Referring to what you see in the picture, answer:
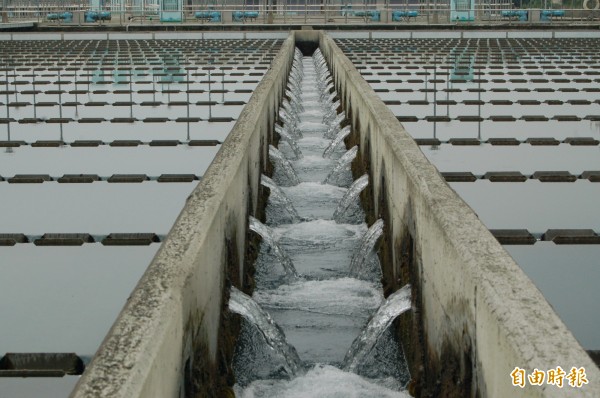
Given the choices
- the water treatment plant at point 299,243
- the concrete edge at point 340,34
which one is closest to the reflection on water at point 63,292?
the water treatment plant at point 299,243

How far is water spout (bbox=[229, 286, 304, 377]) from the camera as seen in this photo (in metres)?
6.45

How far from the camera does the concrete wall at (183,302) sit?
12.5ft

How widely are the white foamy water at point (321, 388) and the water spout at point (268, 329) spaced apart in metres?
0.11

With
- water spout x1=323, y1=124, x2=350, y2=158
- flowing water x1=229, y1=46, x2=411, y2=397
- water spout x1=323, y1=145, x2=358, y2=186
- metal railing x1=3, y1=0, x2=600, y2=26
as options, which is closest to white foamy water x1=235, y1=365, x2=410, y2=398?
flowing water x1=229, y1=46, x2=411, y2=397

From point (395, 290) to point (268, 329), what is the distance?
56.6 inches

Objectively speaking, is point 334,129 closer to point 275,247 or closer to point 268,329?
point 275,247

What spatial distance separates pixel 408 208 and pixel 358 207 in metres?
3.84

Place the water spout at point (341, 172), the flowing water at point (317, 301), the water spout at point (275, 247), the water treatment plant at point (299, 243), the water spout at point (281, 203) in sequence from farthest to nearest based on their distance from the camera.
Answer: the water spout at point (341, 172), the water spout at point (281, 203), the water spout at point (275, 247), the flowing water at point (317, 301), the water treatment plant at point (299, 243)

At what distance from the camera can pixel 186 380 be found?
500 cm

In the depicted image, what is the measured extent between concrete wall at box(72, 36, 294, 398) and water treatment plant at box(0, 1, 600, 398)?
2 cm

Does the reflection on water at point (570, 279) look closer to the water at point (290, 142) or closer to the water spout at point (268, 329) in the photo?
the water spout at point (268, 329)

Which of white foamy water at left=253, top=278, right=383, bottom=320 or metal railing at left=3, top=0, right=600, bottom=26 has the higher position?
metal railing at left=3, top=0, right=600, bottom=26

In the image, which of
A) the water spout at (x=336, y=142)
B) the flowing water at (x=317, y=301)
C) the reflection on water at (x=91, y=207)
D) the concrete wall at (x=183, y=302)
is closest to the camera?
the concrete wall at (x=183, y=302)

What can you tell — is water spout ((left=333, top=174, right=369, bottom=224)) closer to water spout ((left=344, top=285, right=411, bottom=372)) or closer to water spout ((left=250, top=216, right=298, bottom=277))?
water spout ((left=250, top=216, right=298, bottom=277))
